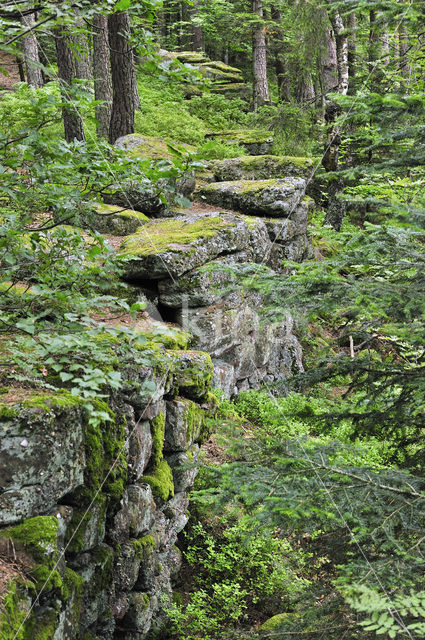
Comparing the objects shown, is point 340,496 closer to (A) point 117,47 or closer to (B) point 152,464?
(B) point 152,464

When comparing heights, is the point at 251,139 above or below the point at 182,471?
above

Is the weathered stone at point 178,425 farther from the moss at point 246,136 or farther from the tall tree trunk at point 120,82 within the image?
the moss at point 246,136

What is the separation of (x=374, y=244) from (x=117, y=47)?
9.49 metres

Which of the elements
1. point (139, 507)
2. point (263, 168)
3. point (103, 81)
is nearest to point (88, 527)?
point (139, 507)

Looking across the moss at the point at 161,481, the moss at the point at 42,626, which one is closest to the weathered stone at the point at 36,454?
the moss at the point at 42,626

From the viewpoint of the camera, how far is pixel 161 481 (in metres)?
5.43

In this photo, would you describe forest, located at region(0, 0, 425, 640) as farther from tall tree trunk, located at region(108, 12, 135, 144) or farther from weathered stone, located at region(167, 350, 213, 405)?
tall tree trunk, located at region(108, 12, 135, 144)

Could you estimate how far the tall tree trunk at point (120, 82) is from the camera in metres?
Result: 10.4

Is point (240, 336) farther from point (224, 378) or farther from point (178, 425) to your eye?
point (178, 425)

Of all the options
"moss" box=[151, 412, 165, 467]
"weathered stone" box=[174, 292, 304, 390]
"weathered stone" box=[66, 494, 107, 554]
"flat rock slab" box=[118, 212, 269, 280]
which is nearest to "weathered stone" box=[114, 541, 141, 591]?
"weathered stone" box=[66, 494, 107, 554]

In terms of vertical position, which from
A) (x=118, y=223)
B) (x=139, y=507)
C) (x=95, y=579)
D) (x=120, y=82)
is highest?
(x=120, y=82)

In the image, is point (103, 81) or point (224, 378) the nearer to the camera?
point (224, 378)

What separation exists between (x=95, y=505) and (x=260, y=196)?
315 inches

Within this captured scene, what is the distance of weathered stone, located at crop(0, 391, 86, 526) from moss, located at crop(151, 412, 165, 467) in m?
1.82
